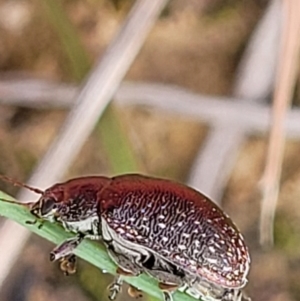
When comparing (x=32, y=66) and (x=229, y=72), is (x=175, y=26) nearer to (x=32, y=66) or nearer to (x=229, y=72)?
(x=229, y=72)

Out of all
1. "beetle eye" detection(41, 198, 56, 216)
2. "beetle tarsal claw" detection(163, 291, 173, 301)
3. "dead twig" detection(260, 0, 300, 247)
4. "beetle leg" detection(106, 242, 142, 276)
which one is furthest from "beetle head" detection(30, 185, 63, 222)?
"dead twig" detection(260, 0, 300, 247)

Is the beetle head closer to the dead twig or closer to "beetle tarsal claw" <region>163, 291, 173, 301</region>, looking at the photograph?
"beetle tarsal claw" <region>163, 291, 173, 301</region>

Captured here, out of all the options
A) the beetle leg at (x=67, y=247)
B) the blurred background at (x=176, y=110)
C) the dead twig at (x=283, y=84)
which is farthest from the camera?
the blurred background at (x=176, y=110)

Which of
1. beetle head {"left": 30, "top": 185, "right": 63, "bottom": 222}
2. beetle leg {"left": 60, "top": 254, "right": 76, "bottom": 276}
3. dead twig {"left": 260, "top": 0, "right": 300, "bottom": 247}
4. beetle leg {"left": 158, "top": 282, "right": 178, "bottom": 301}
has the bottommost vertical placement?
beetle leg {"left": 60, "top": 254, "right": 76, "bottom": 276}

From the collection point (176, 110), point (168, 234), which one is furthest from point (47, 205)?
point (176, 110)

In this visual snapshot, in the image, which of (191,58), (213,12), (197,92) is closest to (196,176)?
(197,92)

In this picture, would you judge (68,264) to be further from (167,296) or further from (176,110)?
(176,110)

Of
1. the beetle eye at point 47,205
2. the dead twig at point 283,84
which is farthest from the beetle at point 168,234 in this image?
the dead twig at point 283,84

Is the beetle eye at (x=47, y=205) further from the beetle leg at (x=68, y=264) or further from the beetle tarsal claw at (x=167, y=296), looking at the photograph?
the beetle tarsal claw at (x=167, y=296)
